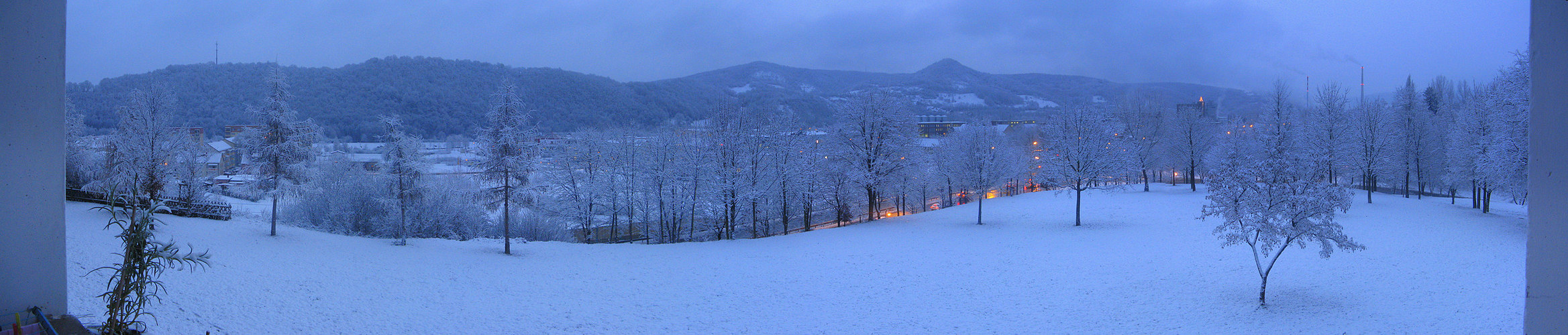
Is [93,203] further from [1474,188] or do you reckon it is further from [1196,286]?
[1474,188]

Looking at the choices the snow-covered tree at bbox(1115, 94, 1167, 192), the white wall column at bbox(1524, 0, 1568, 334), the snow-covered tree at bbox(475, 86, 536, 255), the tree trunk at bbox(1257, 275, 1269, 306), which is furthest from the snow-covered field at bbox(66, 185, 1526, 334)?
the snow-covered tree at bbox(1115, 94, 1167, 192)

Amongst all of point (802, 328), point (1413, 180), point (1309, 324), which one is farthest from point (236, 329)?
point (1413, 180)

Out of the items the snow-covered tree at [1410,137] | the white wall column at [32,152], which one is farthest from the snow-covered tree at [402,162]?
the snow-covered tree at [1410,137]

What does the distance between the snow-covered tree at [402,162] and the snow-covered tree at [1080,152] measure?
74.6 feet

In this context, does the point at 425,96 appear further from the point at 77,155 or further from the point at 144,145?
the point at 144,145

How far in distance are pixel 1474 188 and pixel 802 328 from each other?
29488 mm

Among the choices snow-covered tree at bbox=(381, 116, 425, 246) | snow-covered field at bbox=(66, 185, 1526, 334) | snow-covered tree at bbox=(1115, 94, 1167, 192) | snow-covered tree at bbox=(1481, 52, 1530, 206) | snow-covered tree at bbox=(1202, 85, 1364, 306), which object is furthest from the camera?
snow-covered tree at bbox=(1115, 94, 1167, 192)

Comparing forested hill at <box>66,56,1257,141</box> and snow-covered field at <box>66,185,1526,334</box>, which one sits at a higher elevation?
forested hill at <box>66,56,1257,141</box>

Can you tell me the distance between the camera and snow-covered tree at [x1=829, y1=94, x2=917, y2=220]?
26828 mm

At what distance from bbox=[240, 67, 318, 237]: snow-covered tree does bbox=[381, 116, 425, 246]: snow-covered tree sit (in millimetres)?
2401

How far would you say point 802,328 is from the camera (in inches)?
473

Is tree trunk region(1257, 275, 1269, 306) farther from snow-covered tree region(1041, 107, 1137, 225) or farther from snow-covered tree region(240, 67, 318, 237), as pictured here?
snow-covered tree region(240, 67, 318, 237)

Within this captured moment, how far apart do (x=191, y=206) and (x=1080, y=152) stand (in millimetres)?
31723

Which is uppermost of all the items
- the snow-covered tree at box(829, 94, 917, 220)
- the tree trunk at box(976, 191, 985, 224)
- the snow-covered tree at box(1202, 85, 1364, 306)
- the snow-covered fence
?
the snow-covered tree at box(829, 94, 917, 220)
